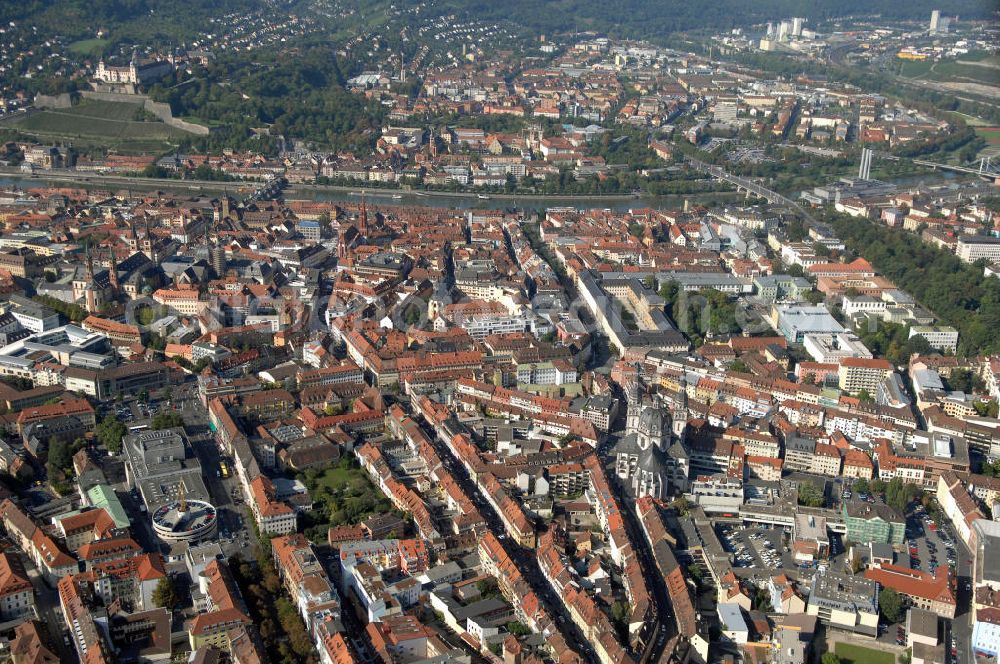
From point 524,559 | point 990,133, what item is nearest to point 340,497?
point 524,559

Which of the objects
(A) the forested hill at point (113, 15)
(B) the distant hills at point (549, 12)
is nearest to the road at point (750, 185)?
(B) the distant hills at point (549, 12)

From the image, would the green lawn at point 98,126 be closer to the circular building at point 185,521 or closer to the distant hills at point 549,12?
the distant hills at point 549,12

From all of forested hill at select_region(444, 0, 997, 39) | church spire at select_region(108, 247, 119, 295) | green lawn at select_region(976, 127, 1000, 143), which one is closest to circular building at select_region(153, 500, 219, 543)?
church spire at select_region(108, 247, 119, 295)

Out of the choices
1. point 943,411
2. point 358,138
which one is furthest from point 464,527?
point 358,138

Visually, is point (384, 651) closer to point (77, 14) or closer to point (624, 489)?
point (624, 489)

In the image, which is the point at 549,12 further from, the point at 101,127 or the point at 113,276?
the point at 113,276

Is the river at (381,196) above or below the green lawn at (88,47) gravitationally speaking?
below
